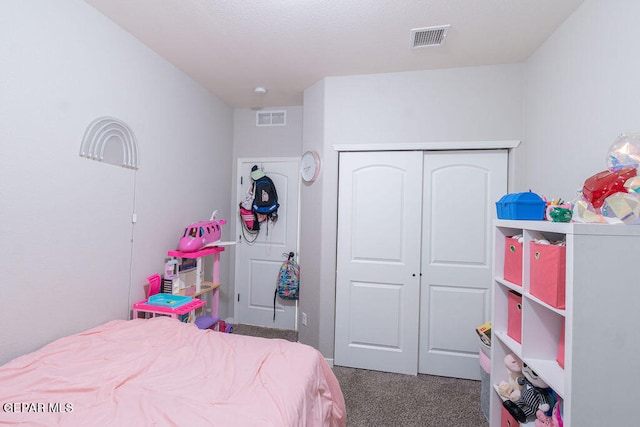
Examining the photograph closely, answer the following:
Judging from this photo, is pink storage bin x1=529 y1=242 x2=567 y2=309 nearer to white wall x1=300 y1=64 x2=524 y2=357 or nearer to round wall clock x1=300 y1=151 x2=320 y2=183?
white wall x1=300 y1=64 x2=524 y2=357

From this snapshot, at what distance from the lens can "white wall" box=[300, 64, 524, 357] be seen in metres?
2.33

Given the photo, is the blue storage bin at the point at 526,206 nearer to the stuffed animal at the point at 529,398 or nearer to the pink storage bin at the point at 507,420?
the stuffed animal at the point at 529,398

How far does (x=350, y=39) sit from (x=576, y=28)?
1.38 m

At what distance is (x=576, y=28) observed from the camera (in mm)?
1678

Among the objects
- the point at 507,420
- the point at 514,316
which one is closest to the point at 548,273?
the point at 514,316

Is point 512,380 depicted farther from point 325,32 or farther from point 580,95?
point 325,32

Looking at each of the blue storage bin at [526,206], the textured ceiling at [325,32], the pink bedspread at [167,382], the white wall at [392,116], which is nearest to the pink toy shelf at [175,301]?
the pink bedspread at [167,382]

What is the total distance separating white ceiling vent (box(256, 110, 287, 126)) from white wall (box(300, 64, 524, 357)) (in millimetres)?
651

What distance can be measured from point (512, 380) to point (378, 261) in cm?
121

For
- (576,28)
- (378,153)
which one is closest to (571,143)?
(576,28)

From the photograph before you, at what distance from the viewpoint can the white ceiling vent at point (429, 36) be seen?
190cm

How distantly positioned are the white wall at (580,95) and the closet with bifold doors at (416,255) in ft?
1.11

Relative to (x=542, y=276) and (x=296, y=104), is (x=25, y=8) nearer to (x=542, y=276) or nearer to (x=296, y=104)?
(x=296, y=104)

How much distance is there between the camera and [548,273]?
3.86 ft
